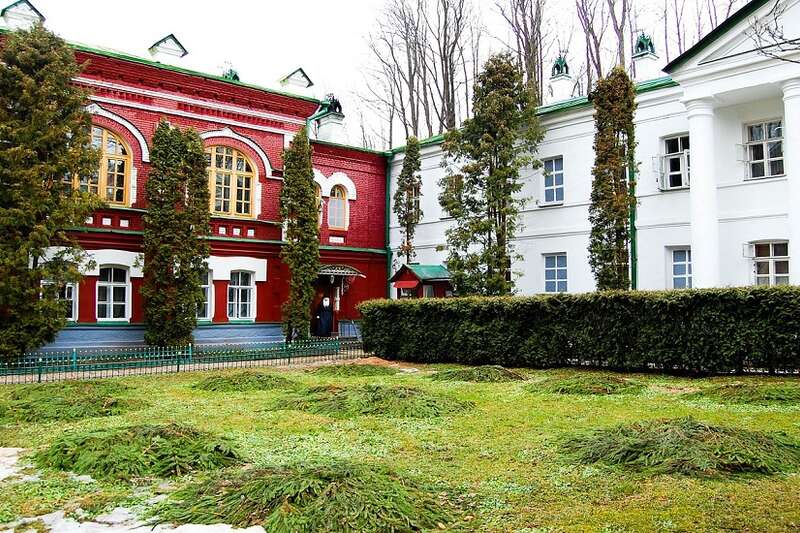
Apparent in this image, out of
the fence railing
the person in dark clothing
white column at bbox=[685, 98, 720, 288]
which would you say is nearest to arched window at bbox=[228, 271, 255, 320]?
the fence railing

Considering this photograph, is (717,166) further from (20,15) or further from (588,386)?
(20,15)

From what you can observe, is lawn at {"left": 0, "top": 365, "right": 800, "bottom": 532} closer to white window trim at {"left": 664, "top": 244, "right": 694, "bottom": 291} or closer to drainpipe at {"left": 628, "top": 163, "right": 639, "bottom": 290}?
white window trim at {"left": 664, "top": 244, "right": 694, "bottom": 291}

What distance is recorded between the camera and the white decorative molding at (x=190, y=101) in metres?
18.0

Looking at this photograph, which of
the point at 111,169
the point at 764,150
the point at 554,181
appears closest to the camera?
the point at 764,150

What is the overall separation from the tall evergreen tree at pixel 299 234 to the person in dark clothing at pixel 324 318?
2.47 metres

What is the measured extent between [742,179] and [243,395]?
42.4ft

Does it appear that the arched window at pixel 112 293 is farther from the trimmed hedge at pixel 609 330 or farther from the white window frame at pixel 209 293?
the trimmed hedge at pixel 609 330

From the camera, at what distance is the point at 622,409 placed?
8.59 meters

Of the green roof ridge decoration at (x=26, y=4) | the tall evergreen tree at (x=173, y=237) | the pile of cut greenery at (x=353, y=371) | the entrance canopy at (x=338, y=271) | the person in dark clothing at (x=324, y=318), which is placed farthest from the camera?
the person in dark clothing at (x=324, y=318)

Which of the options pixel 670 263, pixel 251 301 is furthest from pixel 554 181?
pixel 251 301

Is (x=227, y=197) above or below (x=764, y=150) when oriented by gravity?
below

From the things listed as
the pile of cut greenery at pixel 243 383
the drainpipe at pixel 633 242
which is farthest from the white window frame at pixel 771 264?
the pile of cut greenery at pixel 243 383

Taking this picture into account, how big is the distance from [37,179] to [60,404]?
307 inches

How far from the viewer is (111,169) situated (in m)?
18.4
